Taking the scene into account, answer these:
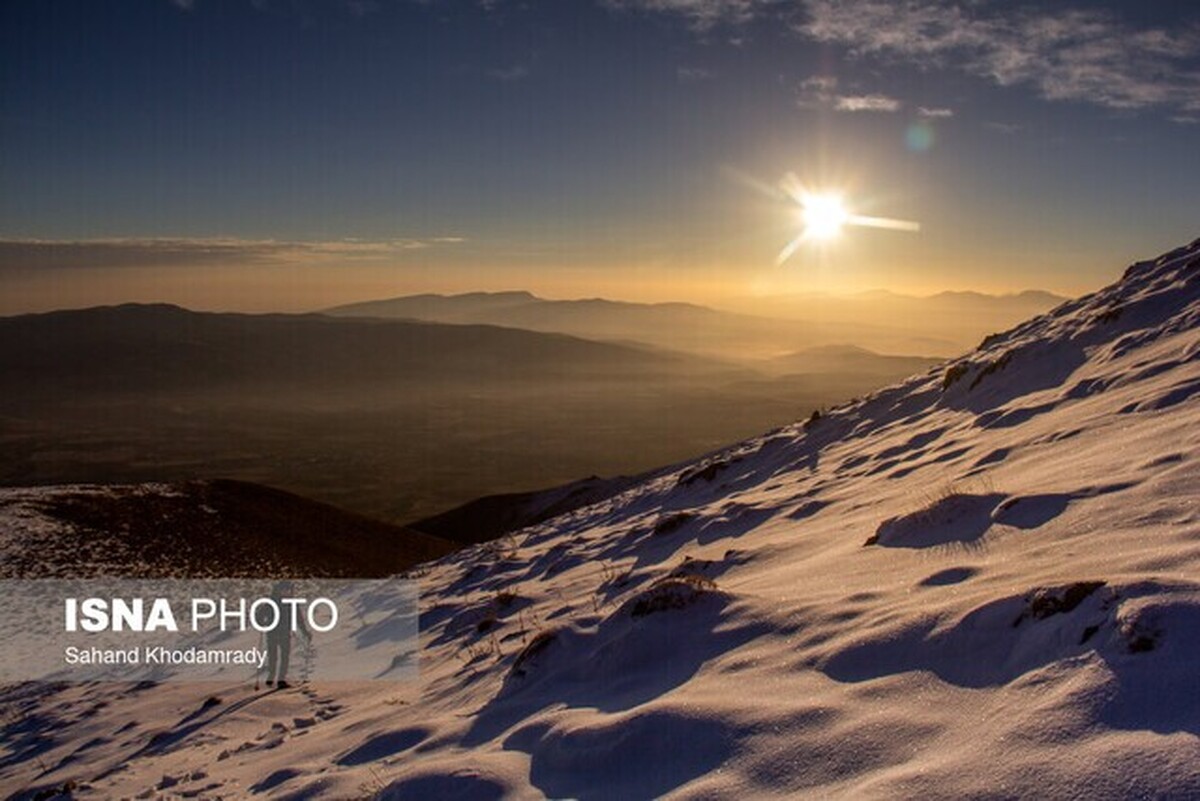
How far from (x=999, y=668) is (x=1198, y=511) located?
2300 millimetres

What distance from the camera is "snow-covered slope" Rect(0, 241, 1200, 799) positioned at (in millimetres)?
3393

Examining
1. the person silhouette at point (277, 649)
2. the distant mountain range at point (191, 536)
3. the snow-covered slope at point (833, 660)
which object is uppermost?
the snow-covered slope at point (833, 660)

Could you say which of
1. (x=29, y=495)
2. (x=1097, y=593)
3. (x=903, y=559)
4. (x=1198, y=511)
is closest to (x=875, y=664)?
(x=1097, y=593)

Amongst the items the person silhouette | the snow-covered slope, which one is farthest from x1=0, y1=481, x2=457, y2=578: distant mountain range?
the person silhouette

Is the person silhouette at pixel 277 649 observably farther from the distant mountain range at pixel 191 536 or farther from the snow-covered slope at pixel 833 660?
the distant mountain range at pixel 191 536

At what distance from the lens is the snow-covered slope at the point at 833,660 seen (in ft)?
11.1

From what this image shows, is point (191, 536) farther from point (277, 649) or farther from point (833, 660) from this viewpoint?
point (833, 660)

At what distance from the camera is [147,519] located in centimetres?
2750

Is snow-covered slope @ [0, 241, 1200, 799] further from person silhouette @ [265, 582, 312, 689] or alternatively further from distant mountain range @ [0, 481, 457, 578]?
distant mountain range @ [0, 481, 457, 578]

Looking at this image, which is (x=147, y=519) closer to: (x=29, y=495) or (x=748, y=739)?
(x=29, y=495)

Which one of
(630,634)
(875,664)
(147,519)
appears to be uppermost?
(875,664)

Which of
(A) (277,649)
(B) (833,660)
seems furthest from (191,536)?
(B) (833,660)

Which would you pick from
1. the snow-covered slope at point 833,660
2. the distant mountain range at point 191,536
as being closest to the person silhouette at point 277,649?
the snow-covered slope at point 833,660

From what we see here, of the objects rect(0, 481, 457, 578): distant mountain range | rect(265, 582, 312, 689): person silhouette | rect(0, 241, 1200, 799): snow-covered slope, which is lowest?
rect(0, 481, 457, 578): distant mountain range
